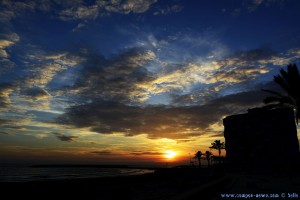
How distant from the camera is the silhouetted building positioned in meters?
61.3

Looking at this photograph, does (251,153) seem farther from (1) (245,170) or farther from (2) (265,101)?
(2) (265,101)

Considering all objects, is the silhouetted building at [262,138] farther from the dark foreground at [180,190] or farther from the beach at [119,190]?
the beach at [119,190]

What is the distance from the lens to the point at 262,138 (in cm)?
6594

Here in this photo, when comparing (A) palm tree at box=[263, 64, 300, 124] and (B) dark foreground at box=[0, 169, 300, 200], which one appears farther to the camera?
(A) palm tree at box=[263, 64, 300, 124]

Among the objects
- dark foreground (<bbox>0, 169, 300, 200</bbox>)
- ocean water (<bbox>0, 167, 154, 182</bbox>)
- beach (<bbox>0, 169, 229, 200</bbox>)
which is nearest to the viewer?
dark foreground (<bbox>0, 169, 300, 200</bbox>)

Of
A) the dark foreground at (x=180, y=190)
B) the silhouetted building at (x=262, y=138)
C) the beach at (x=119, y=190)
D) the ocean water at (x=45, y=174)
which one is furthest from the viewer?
the ocean water at (x=45, y=174)

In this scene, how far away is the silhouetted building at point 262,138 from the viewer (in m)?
61.3

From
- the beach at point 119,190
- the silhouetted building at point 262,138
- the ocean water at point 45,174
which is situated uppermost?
the silhouetted building at point 262,138

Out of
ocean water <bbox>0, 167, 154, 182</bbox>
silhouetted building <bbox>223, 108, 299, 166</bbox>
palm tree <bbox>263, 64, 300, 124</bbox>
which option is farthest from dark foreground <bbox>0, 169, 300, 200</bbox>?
ocean water <bbox>0, 167, 154, 182</bbox>

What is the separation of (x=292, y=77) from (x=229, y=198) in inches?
541

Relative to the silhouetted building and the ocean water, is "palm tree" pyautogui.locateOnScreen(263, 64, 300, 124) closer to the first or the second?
the silhouetted building

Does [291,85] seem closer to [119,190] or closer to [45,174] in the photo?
[119,190]

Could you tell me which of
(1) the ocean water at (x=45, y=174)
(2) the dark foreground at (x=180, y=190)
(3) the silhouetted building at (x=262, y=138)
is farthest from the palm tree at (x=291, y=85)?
(1) the ocean water at (x=45, y=174)

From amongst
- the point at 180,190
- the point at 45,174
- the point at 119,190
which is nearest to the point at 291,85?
the point at 180,190
